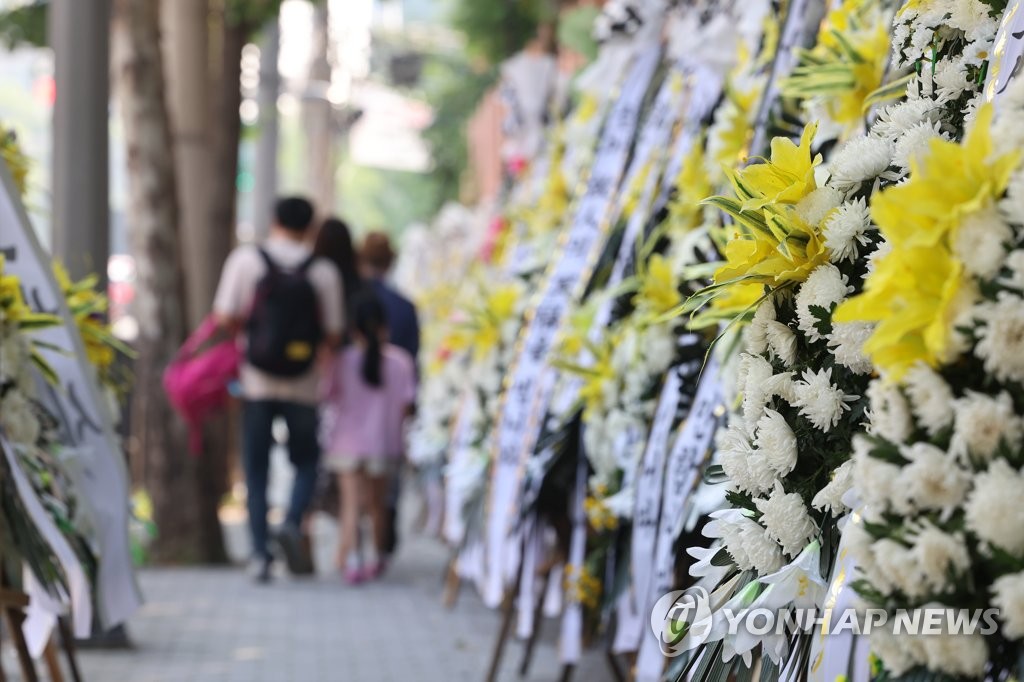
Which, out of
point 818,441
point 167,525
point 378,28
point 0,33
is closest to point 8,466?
point 818,441

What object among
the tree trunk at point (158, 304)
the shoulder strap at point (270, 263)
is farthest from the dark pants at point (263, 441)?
the shoulder strap at point (270, 263)

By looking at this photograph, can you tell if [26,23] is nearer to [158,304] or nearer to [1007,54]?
[158,304]

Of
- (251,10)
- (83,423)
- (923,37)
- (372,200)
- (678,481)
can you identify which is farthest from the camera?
(372,200)

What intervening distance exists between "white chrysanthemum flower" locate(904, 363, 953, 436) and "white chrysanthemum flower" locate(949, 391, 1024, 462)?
0.04 m

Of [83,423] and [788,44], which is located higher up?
[788,44]

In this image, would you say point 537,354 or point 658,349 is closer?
A: point 658,349

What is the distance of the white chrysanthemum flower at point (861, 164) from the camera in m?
2.41

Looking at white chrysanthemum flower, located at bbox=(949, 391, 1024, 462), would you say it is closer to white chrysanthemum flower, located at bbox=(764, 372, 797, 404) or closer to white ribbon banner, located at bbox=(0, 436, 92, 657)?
white chrysanthemum flower, located at bbox=(764, 372, 797, 404)

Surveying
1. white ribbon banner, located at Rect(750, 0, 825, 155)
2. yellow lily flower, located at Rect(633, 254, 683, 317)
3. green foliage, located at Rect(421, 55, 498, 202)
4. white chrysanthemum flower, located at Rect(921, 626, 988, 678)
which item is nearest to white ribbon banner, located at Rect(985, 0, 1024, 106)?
white chrysanthemum flower, located at Rect(921, 626, 988, 678)

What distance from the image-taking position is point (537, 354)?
580 centimetres

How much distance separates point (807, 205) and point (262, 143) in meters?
15.1

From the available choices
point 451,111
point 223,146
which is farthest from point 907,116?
point 451,111

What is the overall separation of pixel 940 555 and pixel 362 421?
7.13m

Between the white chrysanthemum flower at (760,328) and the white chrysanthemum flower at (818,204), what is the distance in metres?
0.17
